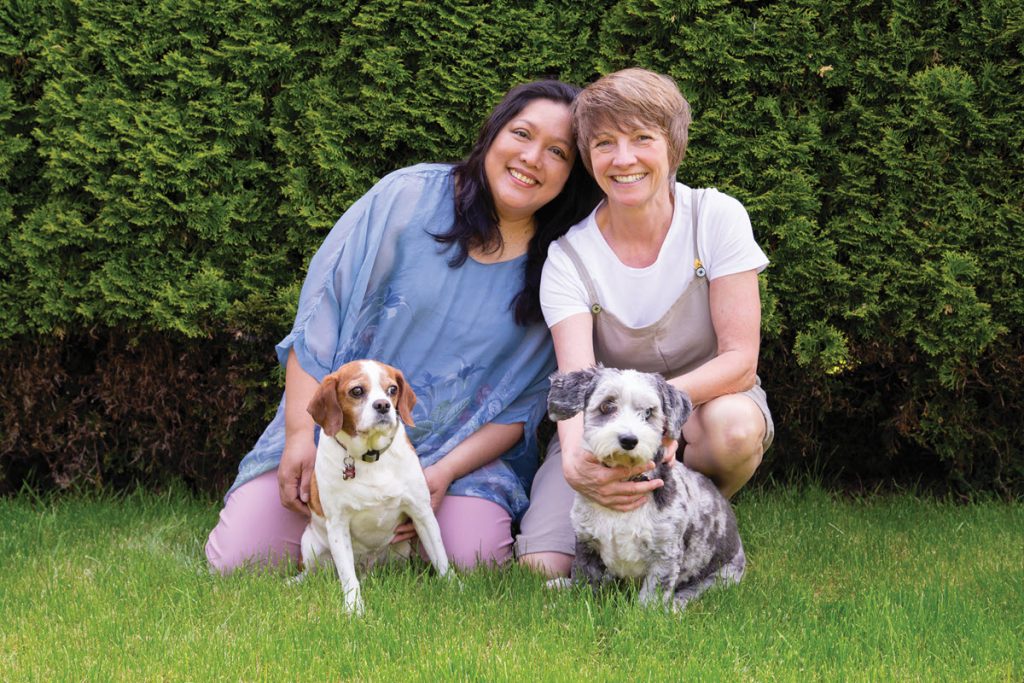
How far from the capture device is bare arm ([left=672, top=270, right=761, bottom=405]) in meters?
4.06

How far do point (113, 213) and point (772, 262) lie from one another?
331 centimetres

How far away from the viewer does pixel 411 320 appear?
4.53m

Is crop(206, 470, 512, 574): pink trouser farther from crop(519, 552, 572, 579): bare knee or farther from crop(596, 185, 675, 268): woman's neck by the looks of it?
crop(596, 185, 675, 268): woman's neck

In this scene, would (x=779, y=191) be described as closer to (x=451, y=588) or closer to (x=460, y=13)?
(x=460, y=13)

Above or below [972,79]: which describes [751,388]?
below

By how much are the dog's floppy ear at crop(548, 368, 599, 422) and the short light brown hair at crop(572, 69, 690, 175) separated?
1.01m

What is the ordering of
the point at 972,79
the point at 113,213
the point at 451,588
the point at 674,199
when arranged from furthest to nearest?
the point at 113,213 → the point at 972,79 → the point at 674,199 → the point at 451,588

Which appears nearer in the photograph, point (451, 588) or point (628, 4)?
point (451, 588)

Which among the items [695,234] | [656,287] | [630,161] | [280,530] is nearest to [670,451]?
[656,287]

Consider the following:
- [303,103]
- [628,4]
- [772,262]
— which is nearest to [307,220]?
[303,103]

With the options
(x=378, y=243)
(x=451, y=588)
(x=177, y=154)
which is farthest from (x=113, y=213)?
(x=451, y=588)

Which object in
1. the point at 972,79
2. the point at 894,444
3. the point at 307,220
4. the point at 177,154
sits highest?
the point at 972,79

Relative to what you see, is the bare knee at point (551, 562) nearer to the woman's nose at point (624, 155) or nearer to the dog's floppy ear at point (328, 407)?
the dog's floppy ear at point (328, 407)

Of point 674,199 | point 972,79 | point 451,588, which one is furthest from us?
point 972,79
